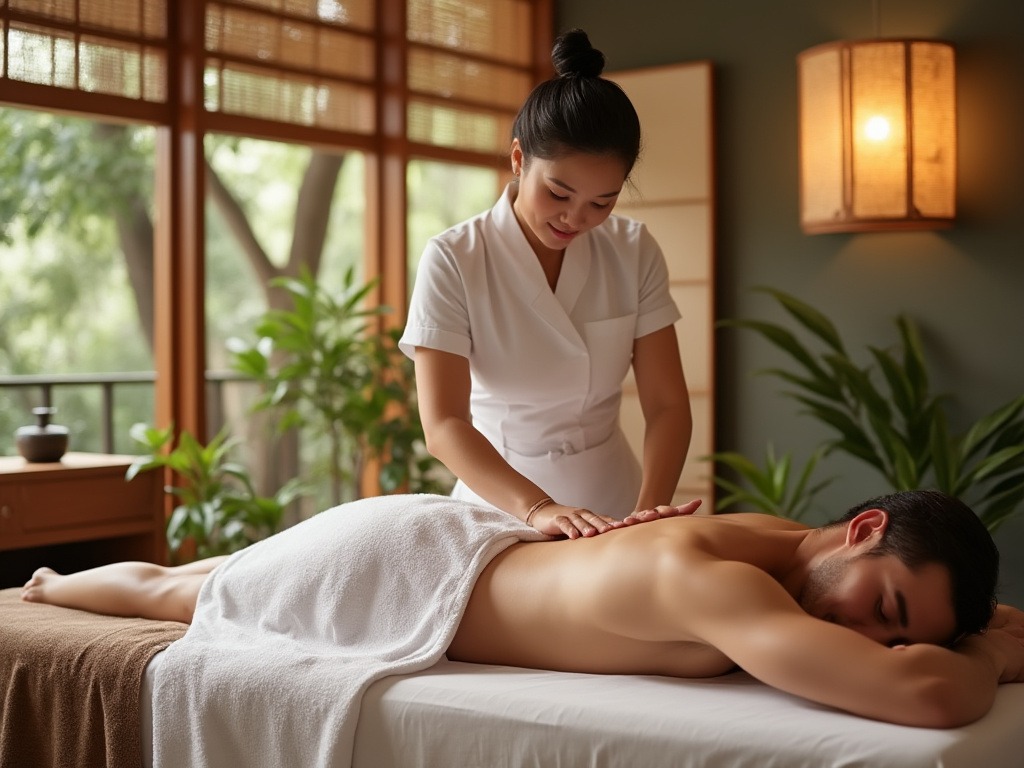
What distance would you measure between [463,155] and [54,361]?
410cm

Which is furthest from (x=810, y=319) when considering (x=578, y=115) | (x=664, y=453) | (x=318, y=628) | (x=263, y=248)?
(x=263, y=248)

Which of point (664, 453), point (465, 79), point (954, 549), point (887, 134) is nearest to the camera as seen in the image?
point (954, 549)

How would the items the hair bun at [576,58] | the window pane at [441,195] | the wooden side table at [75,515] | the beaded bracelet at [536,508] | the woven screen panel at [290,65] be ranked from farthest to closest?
the window pane at [441,195], the woven screen panel at [290,65], the wooden side table at [75,515], the hair bun at [576,58], the beaded bracelet at [536,508]

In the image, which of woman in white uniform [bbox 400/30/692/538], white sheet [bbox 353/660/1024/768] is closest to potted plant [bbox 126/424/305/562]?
woman in white uniform [bbox 400/30/692/538]

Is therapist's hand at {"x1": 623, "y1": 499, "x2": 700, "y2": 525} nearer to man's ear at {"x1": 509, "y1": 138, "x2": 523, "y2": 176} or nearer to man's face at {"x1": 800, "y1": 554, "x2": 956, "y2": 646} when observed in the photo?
man's face at {"x1": 800, "y1": 554, "x2": 956, "y2": 646}

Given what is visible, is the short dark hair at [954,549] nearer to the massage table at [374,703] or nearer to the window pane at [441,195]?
the massage table at [374,703]

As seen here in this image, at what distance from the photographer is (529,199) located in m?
2.24

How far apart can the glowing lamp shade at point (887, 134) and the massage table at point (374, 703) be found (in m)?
2.41

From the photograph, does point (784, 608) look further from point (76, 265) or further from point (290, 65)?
point (76, 265)

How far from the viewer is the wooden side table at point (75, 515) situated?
346 cm

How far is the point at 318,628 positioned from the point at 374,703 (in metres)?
0.26

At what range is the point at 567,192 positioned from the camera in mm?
2166

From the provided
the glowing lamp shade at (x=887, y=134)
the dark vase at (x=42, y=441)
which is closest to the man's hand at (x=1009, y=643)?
the glowing lamp shade at (x=887, y=134)

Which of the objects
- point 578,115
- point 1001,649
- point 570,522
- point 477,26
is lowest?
point 1001,649
